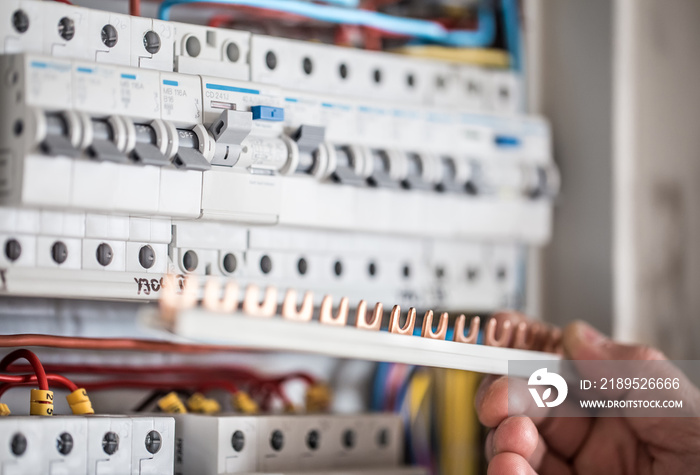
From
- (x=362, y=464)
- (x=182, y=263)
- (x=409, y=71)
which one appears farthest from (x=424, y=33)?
(x=362, y=464)

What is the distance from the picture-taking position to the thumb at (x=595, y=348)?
1.11 m

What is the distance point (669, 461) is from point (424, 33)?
0.79 meters

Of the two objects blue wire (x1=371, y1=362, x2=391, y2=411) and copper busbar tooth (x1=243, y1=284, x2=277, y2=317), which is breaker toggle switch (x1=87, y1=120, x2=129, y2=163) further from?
blue wire (x1=371, y1=362, x2=391, y2=411)

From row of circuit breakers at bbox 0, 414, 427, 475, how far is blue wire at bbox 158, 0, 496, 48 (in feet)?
1.96

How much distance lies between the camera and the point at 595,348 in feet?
3.76

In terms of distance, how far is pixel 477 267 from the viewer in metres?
1.35

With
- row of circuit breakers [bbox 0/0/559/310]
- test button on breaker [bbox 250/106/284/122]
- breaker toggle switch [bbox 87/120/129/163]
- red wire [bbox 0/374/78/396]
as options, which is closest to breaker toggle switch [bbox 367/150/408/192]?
row of circuit breakers [bbox 0/0/559/310]

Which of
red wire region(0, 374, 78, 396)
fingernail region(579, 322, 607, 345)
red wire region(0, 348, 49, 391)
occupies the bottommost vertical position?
red wire region(0, 374, 78, 396)

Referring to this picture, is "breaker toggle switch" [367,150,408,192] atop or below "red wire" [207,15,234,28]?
below

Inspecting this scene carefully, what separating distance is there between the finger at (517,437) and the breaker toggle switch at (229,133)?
497 mm

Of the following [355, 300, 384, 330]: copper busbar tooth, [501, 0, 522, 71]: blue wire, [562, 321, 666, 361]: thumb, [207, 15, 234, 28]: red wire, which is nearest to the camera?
[355, 300, 384, 330]: copper busbar tooth

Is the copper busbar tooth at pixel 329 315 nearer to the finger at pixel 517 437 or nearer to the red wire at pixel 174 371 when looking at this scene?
the finger at pixel 517 437

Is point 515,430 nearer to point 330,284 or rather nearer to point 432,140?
point 330,284

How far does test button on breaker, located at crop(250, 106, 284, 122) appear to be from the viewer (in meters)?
1.04
